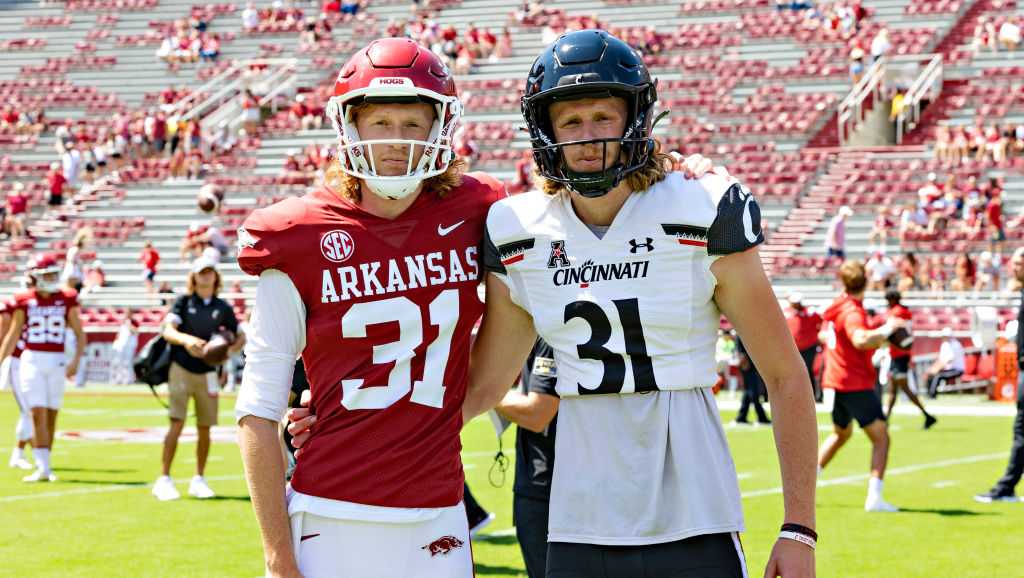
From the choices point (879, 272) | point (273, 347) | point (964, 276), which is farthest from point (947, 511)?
point (964, 276)

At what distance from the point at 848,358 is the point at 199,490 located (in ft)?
17.0

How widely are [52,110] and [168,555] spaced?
3148cm

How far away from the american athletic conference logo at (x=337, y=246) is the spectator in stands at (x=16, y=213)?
3123 cm

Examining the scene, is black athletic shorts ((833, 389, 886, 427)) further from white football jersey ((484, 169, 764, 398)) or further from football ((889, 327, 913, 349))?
white football jersey ((484, 169, 764, 398))

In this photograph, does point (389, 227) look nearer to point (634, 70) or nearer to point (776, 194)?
point (634, 70)

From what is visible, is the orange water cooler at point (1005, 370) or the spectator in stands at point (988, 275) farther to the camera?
the spectator in stands at point (988, 275)

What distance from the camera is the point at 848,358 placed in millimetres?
10789

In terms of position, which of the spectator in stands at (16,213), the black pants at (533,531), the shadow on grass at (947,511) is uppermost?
the spectator in stands at (16,213)

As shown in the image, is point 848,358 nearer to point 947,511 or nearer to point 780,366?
point 947,511

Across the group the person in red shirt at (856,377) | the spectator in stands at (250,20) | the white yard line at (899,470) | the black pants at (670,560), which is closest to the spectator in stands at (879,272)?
the white yard line at (899,470)

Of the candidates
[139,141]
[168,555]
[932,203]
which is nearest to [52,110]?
[139,141]

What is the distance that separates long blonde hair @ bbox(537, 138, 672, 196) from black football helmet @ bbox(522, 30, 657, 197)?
0.08ft

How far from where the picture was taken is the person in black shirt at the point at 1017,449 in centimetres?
1066

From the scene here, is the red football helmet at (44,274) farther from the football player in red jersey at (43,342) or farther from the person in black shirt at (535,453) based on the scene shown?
the person in black shirt at (535,453)
